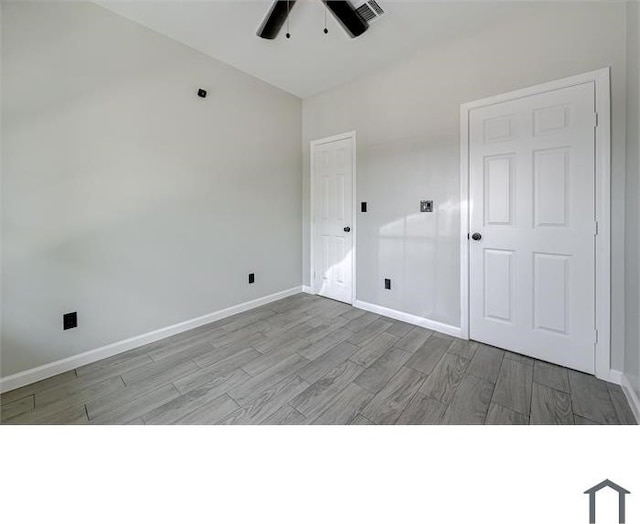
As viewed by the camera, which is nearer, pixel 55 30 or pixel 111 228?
pixel 55 30

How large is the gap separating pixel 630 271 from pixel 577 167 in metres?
0.74

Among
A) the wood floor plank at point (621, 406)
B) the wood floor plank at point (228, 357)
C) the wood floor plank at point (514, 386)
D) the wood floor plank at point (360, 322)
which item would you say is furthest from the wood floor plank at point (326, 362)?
the wood floor plank at point (621, 406)

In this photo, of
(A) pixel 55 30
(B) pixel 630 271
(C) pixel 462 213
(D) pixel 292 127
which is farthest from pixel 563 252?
(A) pixel 55 30

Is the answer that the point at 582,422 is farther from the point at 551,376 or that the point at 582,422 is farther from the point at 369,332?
the point at 369,332

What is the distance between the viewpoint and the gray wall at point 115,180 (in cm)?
181

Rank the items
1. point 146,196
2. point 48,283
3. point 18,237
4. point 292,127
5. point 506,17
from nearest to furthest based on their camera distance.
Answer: point 18,237 → point 48,283 → point 506,17 → point 146,196 → point 292,127

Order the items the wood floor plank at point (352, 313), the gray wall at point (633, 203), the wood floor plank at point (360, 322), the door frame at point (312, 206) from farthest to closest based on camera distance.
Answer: the door frame at point (312, 206) < the wood floor plank at point (352, 313) < the wood floor plank at point (360, 322) < the gray wall at point (633, 203)

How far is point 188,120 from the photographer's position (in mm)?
2578

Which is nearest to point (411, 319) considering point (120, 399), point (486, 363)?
point (486, 363)

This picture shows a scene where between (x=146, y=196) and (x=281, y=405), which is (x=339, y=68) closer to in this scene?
(x=146, y=196)

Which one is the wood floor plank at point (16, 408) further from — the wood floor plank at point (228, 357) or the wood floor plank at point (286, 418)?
the wood floor plank at point (286, 418)

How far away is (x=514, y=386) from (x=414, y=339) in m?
0.80

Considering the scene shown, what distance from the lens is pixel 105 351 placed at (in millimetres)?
2195

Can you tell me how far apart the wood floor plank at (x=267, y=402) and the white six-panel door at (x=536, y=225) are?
5.37 feet
